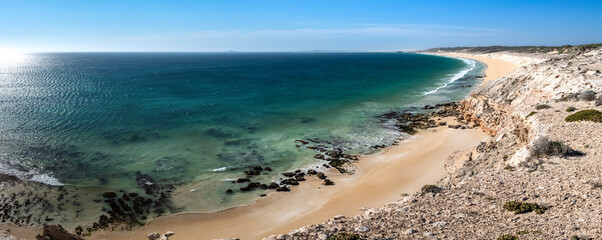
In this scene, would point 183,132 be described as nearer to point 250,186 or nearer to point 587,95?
point 250,186

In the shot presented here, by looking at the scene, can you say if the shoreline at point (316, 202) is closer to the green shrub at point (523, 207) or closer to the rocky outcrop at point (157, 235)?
the rocky outcrop at point (157, 235)

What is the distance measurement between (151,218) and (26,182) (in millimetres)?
12793

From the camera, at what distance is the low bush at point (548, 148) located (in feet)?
→ 48.9

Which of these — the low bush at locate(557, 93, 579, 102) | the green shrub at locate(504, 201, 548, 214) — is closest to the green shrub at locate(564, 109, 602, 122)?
the low bush at locate(557, 93, 579, 102)

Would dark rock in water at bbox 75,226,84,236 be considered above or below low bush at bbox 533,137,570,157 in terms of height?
below

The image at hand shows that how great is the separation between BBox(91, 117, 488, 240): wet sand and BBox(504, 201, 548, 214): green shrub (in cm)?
852

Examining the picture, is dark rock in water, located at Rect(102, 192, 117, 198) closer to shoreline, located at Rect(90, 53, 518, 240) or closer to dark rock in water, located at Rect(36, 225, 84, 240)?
shoreline, located at Rect(90, 53, 518, 240)

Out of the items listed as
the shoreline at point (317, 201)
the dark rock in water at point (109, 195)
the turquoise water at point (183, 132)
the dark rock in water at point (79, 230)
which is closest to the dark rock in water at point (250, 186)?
the turquoise water at point (183, 132)

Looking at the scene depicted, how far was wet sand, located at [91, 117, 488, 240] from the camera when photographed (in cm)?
1814

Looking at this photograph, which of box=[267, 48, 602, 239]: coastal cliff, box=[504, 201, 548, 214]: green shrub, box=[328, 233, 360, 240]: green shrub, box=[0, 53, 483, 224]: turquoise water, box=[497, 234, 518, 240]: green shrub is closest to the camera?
box=[497, 234, 518, 240]: green shrub

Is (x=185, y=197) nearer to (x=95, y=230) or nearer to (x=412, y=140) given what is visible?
(x=95, y=230)

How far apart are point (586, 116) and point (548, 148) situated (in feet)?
21.4

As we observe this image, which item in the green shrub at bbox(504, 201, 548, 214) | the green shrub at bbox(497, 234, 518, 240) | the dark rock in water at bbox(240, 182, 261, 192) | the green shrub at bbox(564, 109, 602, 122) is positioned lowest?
the dark rock in water at bbox(240, 182, 261, 192)

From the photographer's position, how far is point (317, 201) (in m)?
21.1
